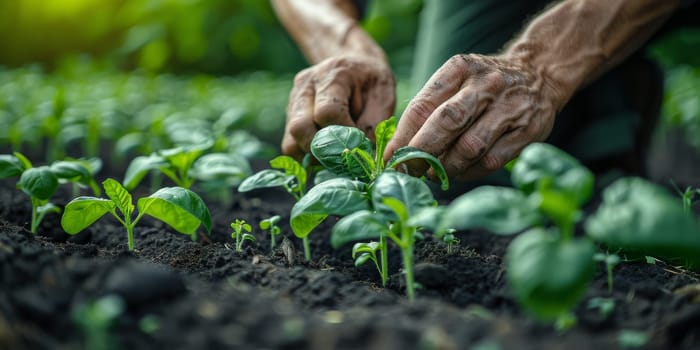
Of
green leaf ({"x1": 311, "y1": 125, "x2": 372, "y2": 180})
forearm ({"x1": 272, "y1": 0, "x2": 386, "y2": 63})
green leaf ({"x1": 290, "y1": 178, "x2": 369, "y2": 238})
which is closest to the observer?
green leaf ({"x1": 290, "y1": 178, "x2": 369, "y2": 238})

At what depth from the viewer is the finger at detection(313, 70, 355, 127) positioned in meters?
1.75

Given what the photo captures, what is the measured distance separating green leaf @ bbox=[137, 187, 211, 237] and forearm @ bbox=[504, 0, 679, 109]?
1.01 meters

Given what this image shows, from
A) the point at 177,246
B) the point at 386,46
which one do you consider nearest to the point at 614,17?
the point at 177,246

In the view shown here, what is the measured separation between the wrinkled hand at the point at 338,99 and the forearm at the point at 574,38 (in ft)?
1.36

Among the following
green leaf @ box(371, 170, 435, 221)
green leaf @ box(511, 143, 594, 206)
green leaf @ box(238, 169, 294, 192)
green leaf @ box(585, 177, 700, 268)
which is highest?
green leaf @ box(511, 143, 594, 206)

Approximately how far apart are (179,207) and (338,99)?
0.57 metres

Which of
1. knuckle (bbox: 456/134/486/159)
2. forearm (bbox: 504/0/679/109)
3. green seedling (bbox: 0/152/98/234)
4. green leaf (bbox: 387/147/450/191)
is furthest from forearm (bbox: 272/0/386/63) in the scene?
green seedling (bbox: 0/152/98/234)

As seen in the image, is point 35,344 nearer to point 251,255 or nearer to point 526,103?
point 251,255

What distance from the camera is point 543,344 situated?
906 millimetres

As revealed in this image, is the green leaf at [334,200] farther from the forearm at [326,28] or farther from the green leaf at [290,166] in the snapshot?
the forearm at [326,28]

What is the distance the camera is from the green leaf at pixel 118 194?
144cm

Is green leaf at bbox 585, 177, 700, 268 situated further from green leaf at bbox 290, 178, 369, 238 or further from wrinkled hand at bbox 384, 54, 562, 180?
wrinkled hand at bbox 384, 54, 562, 180

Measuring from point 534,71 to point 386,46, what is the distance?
4266mm

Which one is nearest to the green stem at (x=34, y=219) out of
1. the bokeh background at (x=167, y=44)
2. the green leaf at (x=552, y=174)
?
the green leaf at (x=552, y=174)
